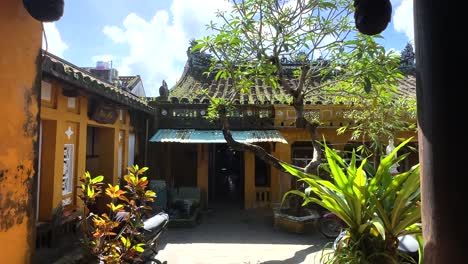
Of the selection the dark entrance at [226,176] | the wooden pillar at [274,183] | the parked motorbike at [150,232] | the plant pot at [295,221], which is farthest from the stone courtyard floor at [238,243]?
the dark entrance at [226,176]

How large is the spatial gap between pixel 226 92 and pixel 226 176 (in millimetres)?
4379

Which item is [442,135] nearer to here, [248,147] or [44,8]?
[44,8]

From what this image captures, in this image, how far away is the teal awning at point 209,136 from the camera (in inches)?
374

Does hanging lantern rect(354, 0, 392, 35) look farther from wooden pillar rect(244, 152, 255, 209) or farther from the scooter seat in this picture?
wooden pillar rect(244, 152, 255, 209)

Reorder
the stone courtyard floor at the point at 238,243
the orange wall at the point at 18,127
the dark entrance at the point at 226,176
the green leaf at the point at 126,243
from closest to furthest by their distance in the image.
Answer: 1. the orange wall at the point at 18,127
2. the green leaf at the point at 126,243
3. the stone courtyard floor at the point at 238,243
4. the dark entrance at the point at 226,176

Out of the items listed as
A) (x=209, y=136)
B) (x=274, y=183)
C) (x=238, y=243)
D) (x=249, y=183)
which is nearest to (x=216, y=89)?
(x=209, y=136)

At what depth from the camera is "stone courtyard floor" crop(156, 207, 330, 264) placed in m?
6.25

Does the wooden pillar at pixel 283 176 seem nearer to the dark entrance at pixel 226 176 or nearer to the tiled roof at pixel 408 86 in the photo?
the dark entrance at pixel 226 176

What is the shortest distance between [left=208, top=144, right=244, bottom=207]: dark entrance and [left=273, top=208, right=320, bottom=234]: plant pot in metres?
3.09

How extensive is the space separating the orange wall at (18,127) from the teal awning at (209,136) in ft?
21.9

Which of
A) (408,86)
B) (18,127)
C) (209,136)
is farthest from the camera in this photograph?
(408,86)

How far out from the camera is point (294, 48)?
4.83 metres

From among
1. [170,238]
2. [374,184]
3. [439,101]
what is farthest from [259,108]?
[439,101]

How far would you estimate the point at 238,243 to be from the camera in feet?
24.0
